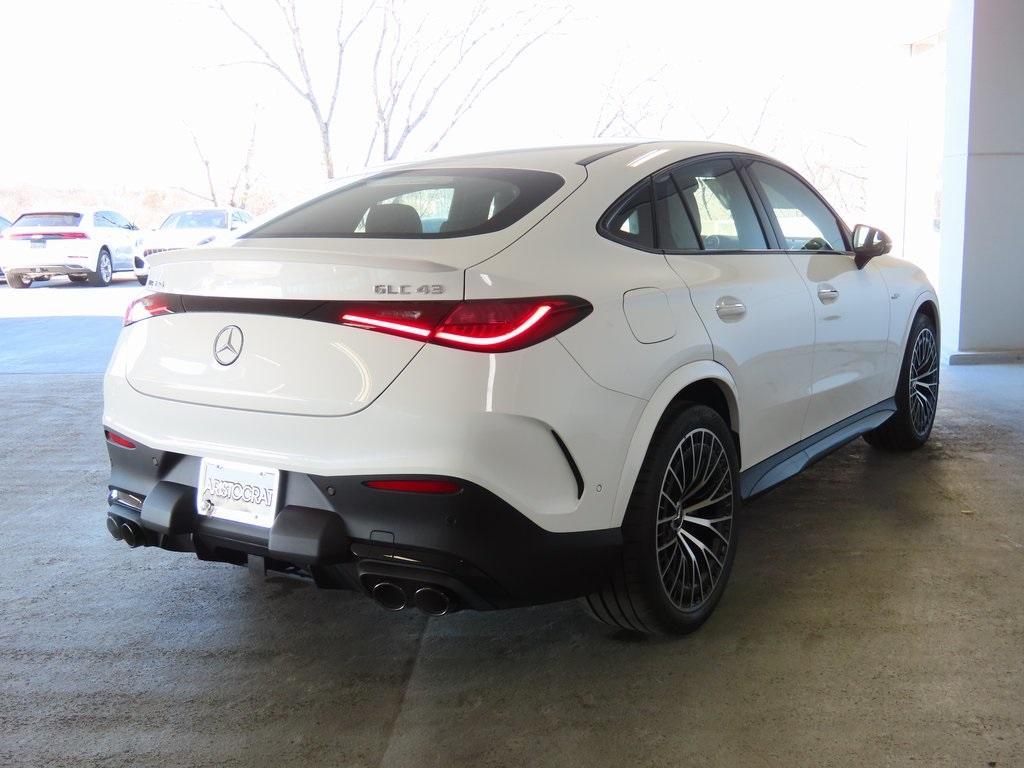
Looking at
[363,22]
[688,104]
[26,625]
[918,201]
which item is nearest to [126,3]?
[363,22]

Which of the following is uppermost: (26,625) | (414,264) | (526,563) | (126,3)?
(126,3)

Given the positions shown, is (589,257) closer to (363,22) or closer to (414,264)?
(414,264)

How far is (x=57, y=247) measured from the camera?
1661 cm

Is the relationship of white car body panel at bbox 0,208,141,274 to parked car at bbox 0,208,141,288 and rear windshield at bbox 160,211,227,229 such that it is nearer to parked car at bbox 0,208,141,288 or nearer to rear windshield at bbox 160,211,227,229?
parked car at bbox 0,208,141,288

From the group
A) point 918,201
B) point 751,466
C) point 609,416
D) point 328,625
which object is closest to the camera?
point 609,416

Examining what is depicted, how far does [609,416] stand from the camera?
2.51m

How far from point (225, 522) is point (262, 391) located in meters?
0.38

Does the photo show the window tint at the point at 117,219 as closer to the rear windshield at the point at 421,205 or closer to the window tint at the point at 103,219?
the window tint at the point at 103,219

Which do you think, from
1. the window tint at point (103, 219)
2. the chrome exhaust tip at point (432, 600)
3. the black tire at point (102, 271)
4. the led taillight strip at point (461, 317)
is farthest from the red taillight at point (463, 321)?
the window tint at point (103, 219)

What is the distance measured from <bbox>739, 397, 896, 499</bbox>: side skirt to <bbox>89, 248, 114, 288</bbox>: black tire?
15.8 m

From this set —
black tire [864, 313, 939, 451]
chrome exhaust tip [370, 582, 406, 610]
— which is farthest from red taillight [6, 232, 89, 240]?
chrome exhaust tip [370, 582, 406, 610]

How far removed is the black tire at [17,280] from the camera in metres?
16.8

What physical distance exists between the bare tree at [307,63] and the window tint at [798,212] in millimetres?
14452

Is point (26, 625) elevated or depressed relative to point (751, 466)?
depressed
